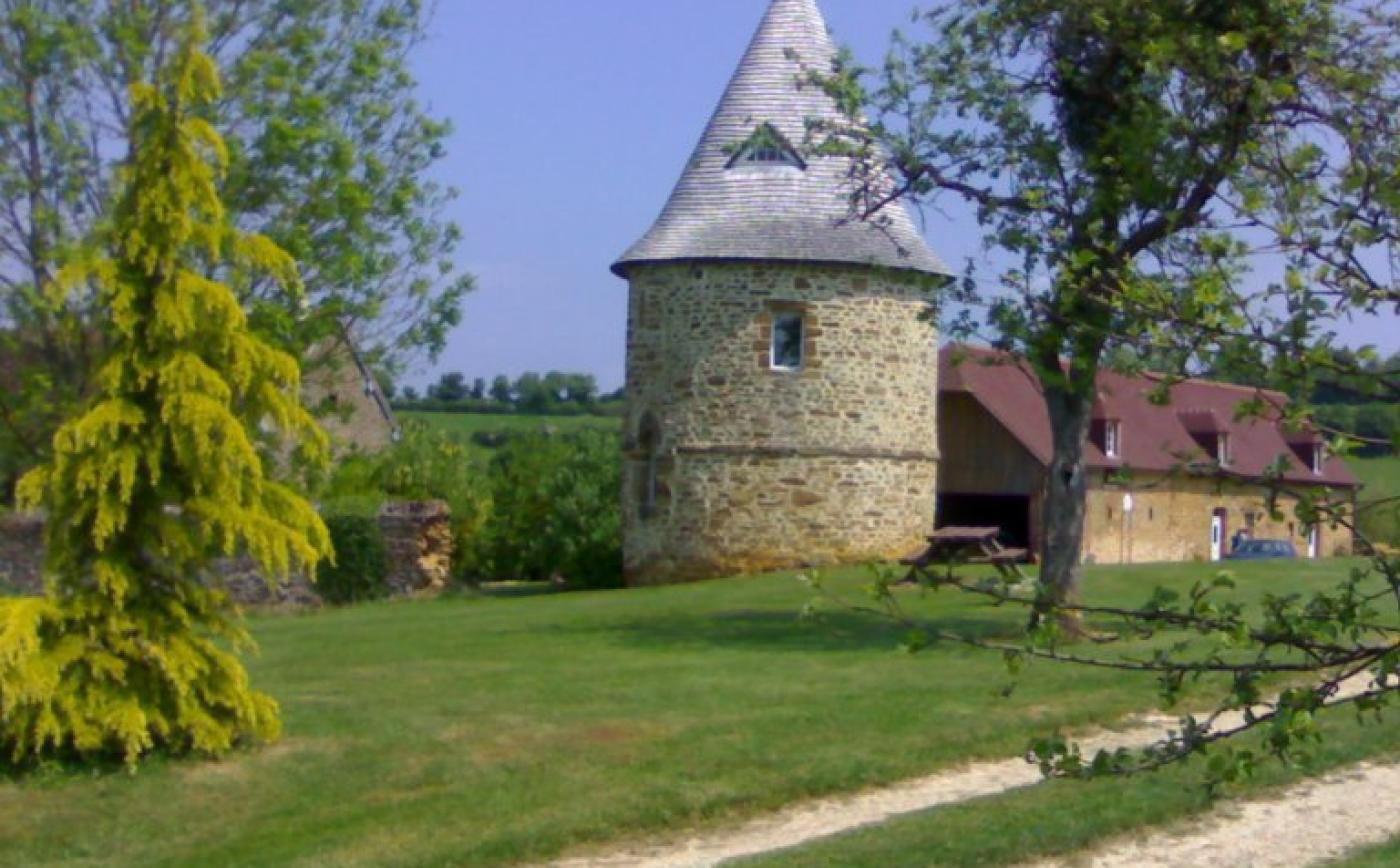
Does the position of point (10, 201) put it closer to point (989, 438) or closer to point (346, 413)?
point (346, 413)

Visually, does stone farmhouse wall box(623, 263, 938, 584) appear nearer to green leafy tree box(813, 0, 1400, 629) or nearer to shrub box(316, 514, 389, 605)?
shrub box(316, 514, 389, 605)

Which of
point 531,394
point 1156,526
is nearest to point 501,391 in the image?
point 531,394

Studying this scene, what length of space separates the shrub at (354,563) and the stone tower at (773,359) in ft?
15.9

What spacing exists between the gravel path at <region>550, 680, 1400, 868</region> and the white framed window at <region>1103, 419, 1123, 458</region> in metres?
33.3

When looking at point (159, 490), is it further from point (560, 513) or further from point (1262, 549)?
point (1262, 549)

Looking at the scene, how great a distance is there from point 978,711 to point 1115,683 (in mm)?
1808

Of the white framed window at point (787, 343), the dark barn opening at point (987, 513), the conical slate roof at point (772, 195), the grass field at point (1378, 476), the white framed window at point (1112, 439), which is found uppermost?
the conical slate roof at point (772, 195)

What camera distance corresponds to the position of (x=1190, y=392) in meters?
51.1

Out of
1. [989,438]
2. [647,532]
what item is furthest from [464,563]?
[989,438]

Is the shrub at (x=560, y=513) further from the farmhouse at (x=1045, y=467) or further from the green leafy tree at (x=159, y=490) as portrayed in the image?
the green leafy tree at (x=159, y=490)

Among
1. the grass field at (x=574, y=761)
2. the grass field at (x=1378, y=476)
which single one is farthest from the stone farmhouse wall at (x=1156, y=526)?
the grass field at (x=574, y=761)

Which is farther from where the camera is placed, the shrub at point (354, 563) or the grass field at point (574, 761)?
the shrub at point (354, 563)

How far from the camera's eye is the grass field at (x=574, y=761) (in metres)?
11.5

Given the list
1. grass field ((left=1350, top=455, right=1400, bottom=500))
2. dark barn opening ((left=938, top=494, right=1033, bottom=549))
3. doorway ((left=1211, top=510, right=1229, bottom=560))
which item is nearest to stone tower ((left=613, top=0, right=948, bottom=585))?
dark barn opening ((left=938, top=494, right=1033, bottom=549))
